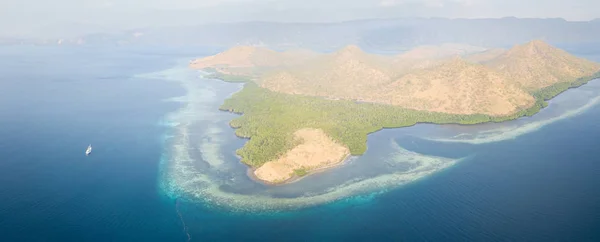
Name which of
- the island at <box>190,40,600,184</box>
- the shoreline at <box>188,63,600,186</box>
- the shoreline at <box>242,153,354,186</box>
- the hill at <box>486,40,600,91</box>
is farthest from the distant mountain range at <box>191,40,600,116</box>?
the shoreline at <box>242,153,354,186</box>

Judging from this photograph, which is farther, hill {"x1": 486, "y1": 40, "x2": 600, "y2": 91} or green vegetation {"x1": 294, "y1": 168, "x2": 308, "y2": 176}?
hill {"x1": 486, "y1": 40, "x2": 600, "y2": 91}

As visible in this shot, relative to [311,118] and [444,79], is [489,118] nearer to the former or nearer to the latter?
[444,79]

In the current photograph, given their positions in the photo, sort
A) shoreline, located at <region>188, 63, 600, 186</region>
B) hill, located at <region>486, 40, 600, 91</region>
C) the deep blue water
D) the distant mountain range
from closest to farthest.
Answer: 1. the deep blue water
2. shoreline, located at <region>188, 63, 600, 186</region>
3. the distant mountain range
4. hill, located at <region>486, 40, 600, 91</region>

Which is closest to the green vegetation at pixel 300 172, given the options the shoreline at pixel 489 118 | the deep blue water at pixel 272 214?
the shoreline at pixel 489 118

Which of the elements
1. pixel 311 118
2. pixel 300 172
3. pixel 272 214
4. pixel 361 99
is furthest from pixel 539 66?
pixel 272 214

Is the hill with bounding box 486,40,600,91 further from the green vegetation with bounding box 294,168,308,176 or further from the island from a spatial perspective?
the green vegetation with bounding box 294,168,308,176
